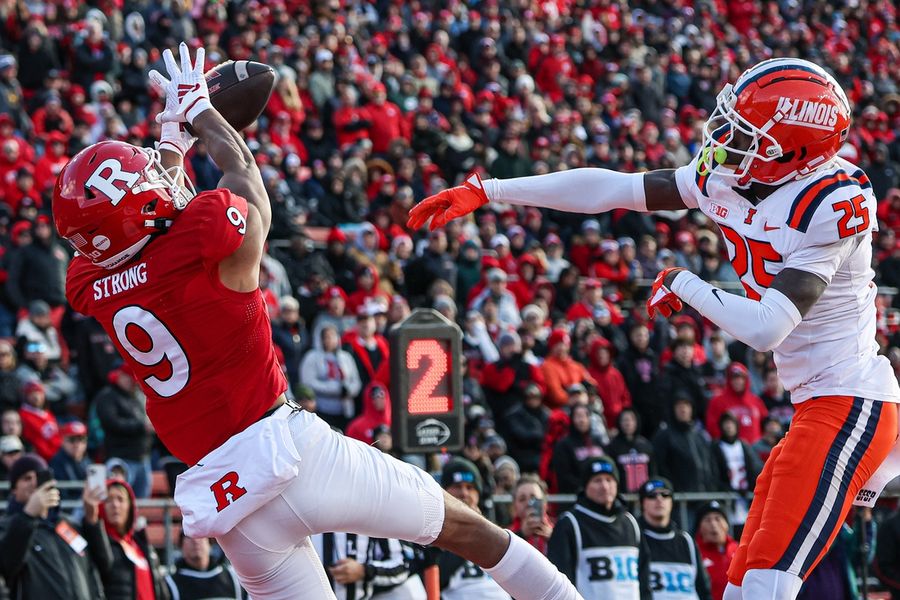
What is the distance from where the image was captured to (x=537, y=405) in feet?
37.3

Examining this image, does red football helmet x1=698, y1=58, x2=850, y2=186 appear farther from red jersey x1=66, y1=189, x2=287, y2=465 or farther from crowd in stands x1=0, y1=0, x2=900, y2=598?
crowd in stands x1=0, y1=0, x2=900, y2=598

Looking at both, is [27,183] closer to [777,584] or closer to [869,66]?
A: [777,584]

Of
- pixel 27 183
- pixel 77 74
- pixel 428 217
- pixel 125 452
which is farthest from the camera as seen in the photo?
pixel 77 74

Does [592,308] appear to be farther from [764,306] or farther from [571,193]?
[764,306]

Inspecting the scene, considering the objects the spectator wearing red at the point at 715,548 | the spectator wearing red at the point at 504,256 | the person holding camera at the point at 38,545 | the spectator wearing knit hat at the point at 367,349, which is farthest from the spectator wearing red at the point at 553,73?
the person holding camera at the point at 38,545

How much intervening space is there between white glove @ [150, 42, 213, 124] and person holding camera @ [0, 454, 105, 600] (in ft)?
11.0

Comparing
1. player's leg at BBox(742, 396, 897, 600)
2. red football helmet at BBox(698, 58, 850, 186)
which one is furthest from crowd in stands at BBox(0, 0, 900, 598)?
red football helmet at BBox(698, 58, 850, 186)

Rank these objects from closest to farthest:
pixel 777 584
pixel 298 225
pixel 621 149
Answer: pixel 777 584, pixel 298 225, pixel 621 149

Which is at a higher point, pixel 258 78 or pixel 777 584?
pixel 258 78

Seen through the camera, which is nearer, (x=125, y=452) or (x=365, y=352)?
(x=125, y=452)

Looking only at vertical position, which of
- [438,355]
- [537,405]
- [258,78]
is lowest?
[537,405]

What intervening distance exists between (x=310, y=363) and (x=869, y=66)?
14437 millimetres

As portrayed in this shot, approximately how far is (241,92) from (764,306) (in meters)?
2.05

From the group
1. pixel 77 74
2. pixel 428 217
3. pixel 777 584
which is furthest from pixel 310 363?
pixel 777 584
